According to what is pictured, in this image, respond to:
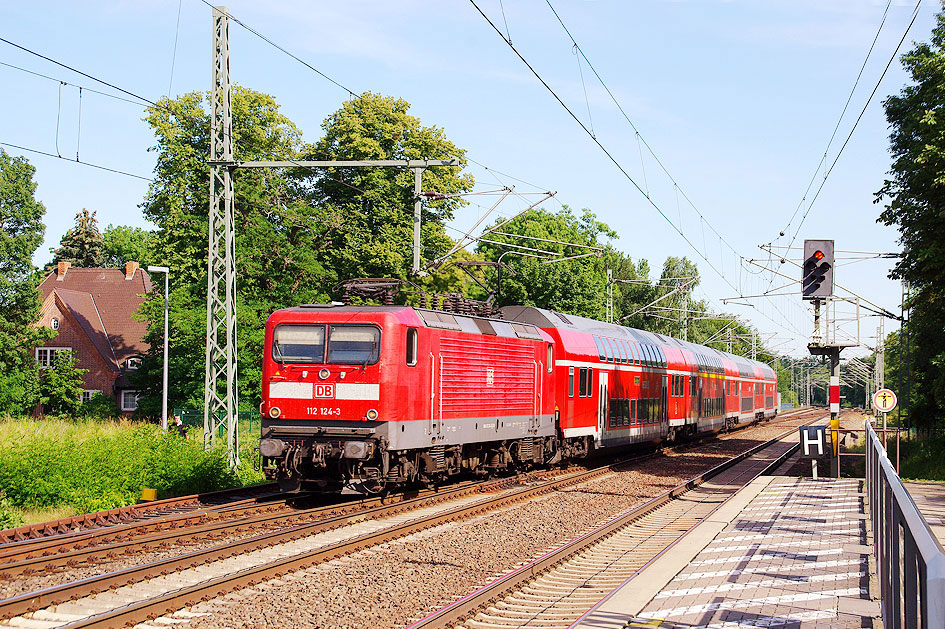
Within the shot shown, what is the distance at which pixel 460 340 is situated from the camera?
59.5ft

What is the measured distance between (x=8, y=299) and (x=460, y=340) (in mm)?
34876

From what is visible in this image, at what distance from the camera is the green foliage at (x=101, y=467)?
1540cm

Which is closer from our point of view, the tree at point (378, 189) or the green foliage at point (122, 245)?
the tree at point (378, 189)

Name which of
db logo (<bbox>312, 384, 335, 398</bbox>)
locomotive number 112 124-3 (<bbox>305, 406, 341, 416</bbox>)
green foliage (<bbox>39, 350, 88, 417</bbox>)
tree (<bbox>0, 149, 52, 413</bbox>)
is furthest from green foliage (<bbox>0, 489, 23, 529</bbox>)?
green foliage (<bbox>39, 350, 88, 417</bbox>)

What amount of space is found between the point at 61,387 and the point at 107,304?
15.9m

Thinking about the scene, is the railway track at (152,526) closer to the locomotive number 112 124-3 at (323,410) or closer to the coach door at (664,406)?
the locomotive number 112 124-3 at (323,410)

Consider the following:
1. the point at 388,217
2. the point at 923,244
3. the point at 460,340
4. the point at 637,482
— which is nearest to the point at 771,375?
the point at 388,217

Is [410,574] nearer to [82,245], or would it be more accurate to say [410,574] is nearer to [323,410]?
[323,410]

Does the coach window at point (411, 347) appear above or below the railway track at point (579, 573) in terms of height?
above

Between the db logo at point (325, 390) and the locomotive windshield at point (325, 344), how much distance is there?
16.5 inches

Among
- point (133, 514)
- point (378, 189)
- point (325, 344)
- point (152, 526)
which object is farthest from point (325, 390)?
point (378, 189)

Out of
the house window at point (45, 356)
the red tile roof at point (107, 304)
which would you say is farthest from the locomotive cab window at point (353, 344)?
the house window at point (45, 356)

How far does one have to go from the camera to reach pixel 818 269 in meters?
Result: 19.3

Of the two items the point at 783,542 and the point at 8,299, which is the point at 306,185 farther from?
the point at 783,542
